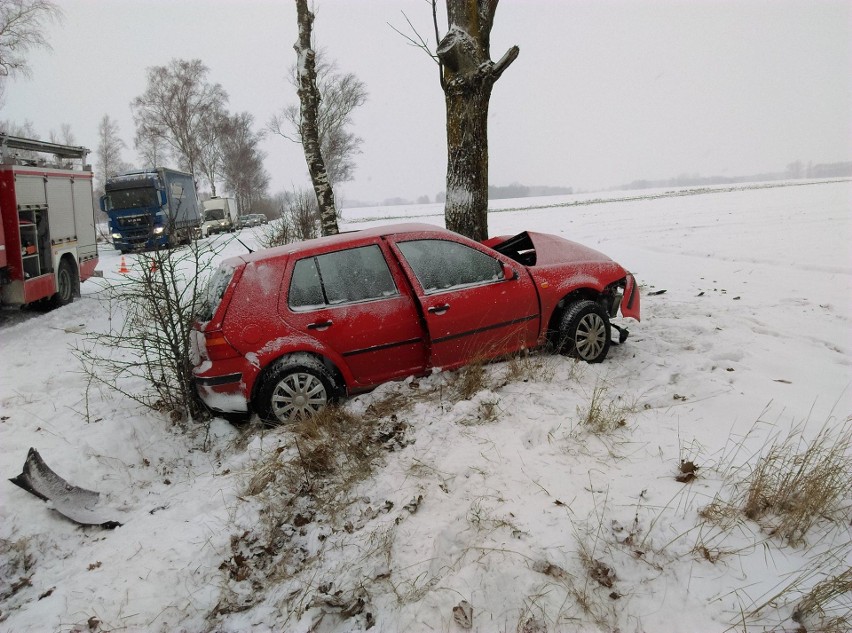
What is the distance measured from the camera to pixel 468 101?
6.88m

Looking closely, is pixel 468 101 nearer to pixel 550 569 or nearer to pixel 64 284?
pixel 550 569

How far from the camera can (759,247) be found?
12469 mm

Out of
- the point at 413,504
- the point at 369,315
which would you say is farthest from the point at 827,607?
the point at 369,315

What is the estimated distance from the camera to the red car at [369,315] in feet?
13.8

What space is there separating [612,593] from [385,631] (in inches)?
42.3

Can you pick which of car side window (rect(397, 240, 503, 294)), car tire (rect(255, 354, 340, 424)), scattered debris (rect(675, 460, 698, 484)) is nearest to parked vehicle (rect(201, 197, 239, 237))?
car side window (rect(397, 240, 503, 294))

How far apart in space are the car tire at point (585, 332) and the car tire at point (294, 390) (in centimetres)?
234

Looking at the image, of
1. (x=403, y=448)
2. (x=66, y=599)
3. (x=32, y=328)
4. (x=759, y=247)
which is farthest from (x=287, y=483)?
(x=759, y=247)

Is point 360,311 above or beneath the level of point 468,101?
beneath

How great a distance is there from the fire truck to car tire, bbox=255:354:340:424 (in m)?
6.79

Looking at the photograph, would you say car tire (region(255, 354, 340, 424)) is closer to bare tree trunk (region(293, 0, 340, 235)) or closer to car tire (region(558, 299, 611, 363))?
car tire (region(558, 299, 611, 363))

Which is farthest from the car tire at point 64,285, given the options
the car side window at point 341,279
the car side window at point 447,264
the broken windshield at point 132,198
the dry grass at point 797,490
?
the dry grass at point 797,490

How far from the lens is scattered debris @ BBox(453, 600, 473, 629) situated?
2272 millimetres

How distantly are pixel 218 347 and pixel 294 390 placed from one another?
2.36 feet
